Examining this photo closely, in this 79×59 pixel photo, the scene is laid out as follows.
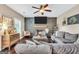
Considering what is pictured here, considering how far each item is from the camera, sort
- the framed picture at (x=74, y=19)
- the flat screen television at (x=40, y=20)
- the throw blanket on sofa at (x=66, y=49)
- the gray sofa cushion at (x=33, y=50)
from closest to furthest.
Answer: the gray sofa cushion at (x=33, y=50), the throw blanket on sofa at (x=66, y=49), the framed picture at (x=74, y=19), the flat screen television at (x=40, y=20)

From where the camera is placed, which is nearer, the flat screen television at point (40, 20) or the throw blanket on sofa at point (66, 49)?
the throw blanket on sofa at point (66, 49)

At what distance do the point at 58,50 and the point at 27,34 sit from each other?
5.13 meters

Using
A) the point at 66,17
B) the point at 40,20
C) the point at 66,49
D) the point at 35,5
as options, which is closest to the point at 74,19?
the point at 66,17

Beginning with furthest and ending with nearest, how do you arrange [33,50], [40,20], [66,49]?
[40,20], [66,49], [33,50]

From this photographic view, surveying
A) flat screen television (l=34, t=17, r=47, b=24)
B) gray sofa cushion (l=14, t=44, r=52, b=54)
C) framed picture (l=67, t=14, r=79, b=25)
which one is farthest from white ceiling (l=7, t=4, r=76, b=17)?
gray sofa cushion (l=14, t=44, r=52, b=54)

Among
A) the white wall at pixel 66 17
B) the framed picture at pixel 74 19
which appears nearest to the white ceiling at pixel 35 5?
the white wall at pixel 66 17

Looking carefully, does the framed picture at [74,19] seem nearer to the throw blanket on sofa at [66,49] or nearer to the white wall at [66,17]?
the white wall at [66,17]

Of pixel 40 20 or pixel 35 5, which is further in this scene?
pixel 40 20

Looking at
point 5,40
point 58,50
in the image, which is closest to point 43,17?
point 5,40

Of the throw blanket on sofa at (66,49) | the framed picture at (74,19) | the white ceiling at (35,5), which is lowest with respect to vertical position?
the throw blanket on sofa at (66,49)

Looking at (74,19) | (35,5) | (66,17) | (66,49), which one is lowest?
(66,49)

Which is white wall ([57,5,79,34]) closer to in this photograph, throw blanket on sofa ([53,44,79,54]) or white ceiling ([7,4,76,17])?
white ceiling ([7,4,76,17])

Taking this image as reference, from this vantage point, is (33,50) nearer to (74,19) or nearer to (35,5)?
(35,5)
